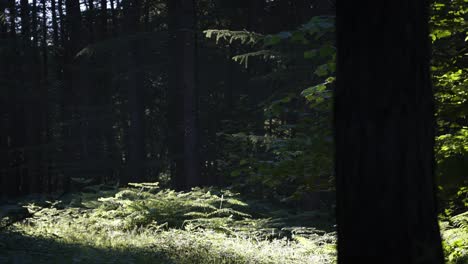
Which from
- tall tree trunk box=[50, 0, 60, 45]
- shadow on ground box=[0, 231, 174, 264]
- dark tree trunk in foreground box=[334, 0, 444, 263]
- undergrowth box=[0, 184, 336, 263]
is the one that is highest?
tall tree trunk box=[50, 0, 60, 45]

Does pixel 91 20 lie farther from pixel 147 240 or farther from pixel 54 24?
pixel 147 240

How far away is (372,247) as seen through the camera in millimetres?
2879

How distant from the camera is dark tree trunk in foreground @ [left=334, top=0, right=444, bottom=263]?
113 inches

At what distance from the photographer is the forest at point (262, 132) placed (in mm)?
2914

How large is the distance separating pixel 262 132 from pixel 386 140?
19808mm

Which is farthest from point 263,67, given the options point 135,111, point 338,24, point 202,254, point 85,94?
point 338,24

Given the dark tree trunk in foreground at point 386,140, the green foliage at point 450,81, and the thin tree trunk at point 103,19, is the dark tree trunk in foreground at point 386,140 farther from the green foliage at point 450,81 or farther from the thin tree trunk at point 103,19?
the thin tree trunk at point 103,19

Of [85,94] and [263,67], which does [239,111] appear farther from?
[85,94]

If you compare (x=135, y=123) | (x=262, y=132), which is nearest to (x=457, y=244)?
(x=262, y=132)

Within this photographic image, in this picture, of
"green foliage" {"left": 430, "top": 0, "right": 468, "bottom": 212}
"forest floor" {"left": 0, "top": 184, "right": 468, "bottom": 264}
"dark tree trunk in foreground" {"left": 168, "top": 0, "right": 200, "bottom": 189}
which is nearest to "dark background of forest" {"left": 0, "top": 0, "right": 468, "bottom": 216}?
"dark tree trunk in foreground" {"left": 168, "top": 0, "right": 200, "bottom": 189}

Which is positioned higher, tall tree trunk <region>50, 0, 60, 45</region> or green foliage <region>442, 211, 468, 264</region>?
tall tree trunk <region>50, 0, 60, 45</region>

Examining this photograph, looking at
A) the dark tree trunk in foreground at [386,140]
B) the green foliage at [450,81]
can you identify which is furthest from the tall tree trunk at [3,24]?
the dark tree trunk in foreground at [386,140]

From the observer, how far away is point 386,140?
9.46 feet

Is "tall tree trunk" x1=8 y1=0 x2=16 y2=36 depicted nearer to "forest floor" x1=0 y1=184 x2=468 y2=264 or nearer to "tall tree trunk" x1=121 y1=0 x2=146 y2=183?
"tall tree trunk" x1=121 y1=0 x2=146 y2=183
